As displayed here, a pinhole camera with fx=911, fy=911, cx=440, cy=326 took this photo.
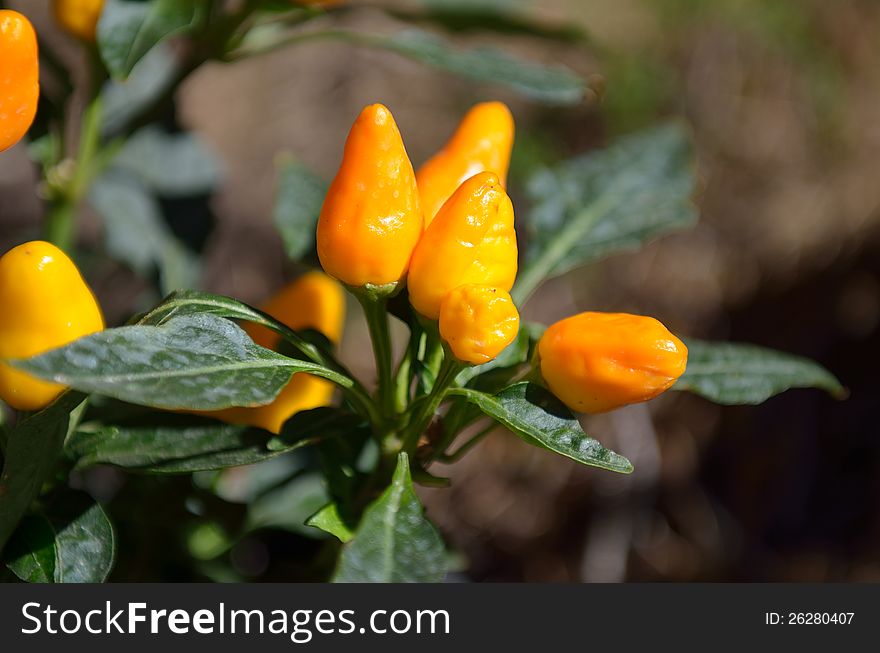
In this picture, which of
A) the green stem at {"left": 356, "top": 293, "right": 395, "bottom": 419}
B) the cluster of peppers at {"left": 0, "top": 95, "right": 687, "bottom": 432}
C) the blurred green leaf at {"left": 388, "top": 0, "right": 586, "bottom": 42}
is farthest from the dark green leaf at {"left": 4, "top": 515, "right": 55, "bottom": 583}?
the blurred green leaf at {"left": 388, "top": 0, "right": 586, "bottom": 42}

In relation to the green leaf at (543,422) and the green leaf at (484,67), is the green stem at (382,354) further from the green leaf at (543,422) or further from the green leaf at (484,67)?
the green leaf at (484,67)

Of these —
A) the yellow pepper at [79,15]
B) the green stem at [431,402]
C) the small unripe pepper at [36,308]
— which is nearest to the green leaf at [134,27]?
the yellow pepper at [79,15]

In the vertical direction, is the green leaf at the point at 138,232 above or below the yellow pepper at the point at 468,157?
below

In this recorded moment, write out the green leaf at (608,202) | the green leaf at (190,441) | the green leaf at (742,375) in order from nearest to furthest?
the green leaf at (190,441)
the green leaf at (742,375)
the green leaf at (608,202)

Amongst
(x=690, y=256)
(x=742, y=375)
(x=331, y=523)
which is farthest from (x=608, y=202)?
(x=690, y=256)

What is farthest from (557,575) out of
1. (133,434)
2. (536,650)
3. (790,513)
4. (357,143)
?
(357,143)

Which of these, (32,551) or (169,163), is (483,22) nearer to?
(169,163)

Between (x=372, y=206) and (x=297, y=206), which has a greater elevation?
(x=372, y=206)
